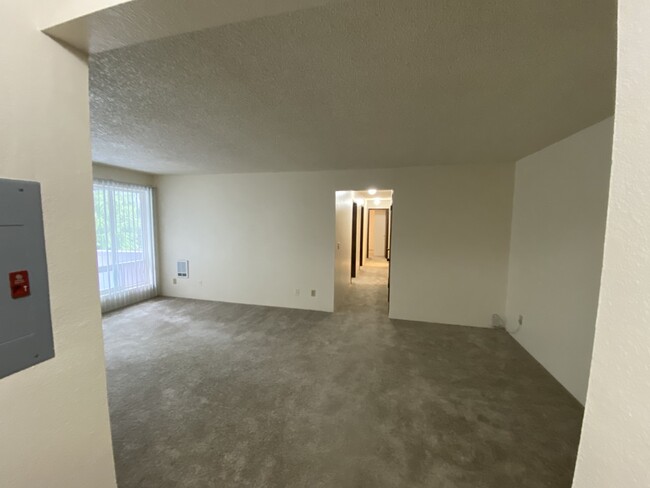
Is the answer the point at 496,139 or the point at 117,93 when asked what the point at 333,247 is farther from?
the point at 117,93

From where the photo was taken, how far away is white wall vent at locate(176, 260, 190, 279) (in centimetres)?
521

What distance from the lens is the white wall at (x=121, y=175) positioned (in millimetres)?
4113

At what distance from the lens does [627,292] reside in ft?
1.33

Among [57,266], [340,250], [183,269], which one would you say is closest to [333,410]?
[57,266]

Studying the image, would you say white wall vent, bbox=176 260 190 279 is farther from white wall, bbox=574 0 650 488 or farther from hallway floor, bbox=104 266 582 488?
white wall, bbox=574 0 650 488

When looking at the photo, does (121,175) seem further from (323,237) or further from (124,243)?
(323,237)

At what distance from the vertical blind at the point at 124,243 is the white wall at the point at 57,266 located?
387 cm

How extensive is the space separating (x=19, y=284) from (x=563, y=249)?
3547 millimetres

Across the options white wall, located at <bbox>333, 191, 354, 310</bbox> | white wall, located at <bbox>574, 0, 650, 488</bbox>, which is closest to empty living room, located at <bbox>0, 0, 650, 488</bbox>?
white wall, located at <bbox>574, 0, 650, 488</bbox>

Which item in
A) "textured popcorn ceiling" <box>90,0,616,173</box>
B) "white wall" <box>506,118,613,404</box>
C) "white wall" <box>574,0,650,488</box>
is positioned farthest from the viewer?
"white wall" <box>506,118,613,404</box>

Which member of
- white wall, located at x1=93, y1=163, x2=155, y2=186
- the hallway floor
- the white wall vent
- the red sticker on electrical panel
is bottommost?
the hallway floor

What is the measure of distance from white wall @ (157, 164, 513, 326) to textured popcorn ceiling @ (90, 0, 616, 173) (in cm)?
113

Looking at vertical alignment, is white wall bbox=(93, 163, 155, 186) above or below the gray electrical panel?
above

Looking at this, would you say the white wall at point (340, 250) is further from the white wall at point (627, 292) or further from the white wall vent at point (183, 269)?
the white wall at point (627, 292)
